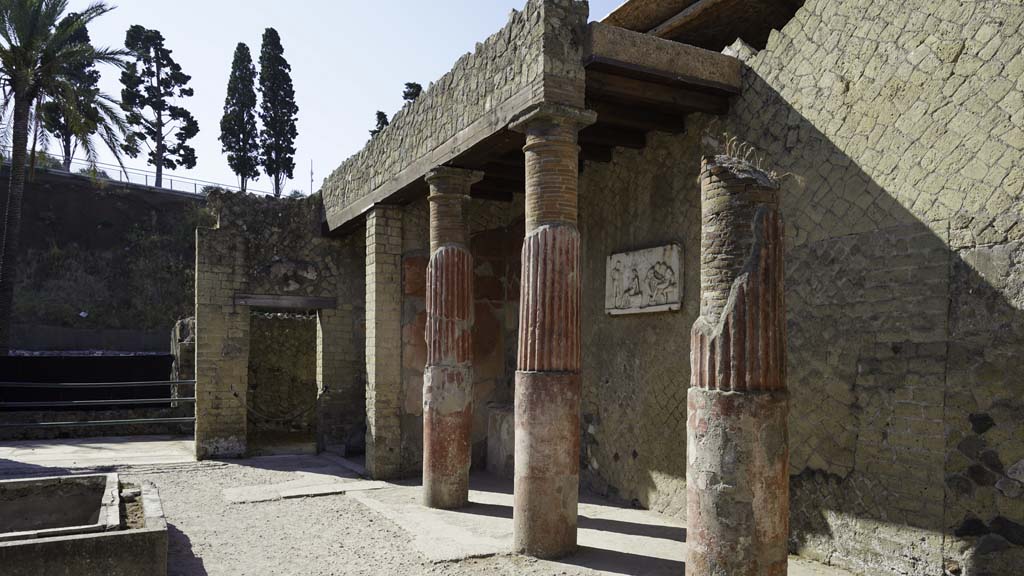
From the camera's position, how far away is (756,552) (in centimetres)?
363

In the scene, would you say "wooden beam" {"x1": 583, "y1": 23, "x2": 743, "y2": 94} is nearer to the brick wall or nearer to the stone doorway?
the brick wall

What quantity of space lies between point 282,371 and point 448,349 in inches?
334

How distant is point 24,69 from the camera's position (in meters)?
15.9

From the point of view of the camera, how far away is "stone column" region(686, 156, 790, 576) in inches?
145

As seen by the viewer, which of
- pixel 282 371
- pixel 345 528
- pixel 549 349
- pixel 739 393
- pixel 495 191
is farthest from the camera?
pixel 282 371

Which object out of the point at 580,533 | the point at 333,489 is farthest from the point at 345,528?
the point at 580,533

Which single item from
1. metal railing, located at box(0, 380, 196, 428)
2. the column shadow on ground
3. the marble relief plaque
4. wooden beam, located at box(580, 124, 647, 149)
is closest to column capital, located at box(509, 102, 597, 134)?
wooden beam, located at box(580, 124, 647, 149)

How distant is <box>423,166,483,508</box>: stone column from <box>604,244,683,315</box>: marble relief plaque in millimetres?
1458

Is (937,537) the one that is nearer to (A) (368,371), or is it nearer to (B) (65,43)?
(A) (368,371)

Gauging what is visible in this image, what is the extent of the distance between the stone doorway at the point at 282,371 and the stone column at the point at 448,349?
739cm

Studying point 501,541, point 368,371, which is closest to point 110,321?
point 368,371

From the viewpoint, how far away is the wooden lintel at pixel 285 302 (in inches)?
430

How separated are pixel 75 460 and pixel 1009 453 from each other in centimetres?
1036

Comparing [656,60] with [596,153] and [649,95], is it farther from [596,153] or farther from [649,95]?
[596,153]
